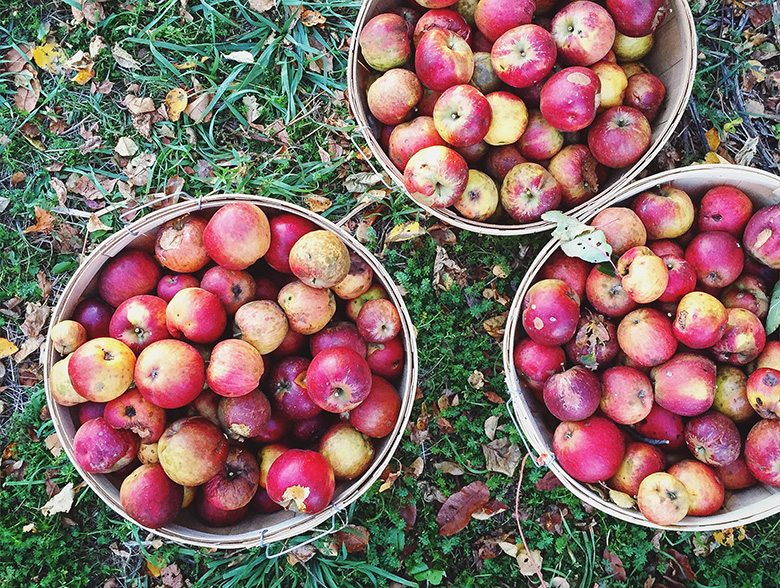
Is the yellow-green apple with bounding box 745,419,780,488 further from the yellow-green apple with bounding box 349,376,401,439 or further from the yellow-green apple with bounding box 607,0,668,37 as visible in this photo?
the yellow-green apple with bounding box 607,0,668,37

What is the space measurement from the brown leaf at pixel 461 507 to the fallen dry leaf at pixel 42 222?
2995mm

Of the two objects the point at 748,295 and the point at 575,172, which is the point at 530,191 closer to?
the point at 575,172

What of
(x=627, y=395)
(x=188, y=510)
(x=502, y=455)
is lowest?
(x=502, y=455)

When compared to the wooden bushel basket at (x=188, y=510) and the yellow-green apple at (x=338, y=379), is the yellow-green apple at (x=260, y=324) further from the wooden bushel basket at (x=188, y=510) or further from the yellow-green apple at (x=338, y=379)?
the wooden bushel basket at (x=188, y=510)

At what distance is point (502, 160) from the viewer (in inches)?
123

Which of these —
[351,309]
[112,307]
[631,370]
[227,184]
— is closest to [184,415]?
[112,307]

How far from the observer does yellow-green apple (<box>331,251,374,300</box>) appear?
2.96 meters

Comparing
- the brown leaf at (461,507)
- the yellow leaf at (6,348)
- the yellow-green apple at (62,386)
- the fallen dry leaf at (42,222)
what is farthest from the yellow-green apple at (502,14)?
the yellow leaf at (6,348)

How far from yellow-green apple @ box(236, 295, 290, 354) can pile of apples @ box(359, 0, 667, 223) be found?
35.7 inches

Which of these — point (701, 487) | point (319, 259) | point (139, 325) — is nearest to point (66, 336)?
point (139, 325)

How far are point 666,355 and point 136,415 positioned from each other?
8.08ft

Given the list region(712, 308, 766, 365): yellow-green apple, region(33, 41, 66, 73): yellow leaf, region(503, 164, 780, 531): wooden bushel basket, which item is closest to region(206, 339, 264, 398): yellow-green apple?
region(503, 164, 780, 531): wooden bushel basket

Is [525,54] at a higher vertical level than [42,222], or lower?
higher

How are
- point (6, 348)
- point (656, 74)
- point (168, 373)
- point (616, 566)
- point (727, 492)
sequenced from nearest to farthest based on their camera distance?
point (168, 373), point (727, 492), point (656, 74), point (616, 566), point (6, 348)
